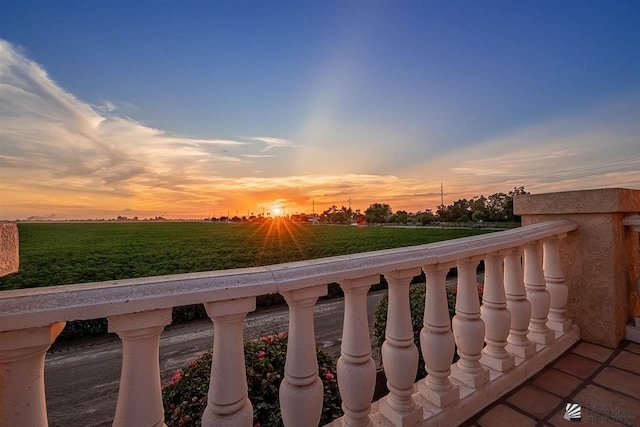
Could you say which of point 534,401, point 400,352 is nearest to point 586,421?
point 534,401

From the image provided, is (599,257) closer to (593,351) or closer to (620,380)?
(593,351)

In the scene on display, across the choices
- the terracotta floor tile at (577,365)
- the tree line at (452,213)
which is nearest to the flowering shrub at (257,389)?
the terracotta floor tile at (577,365)

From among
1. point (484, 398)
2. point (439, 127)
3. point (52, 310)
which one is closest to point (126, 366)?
point (52, 310)

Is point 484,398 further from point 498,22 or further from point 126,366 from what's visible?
point 498,22

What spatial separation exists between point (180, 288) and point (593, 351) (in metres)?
2.93

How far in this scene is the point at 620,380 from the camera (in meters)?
1.85

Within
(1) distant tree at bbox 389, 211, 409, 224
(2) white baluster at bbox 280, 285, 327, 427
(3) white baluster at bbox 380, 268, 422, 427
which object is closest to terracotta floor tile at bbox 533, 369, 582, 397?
(3) white baluster at bbox 380, 268, 422, 427

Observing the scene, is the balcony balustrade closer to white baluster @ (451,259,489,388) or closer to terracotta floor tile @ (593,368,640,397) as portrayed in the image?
white baluster @ (451,259,489,388)

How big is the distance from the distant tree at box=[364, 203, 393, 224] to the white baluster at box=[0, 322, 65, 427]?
7909 cm

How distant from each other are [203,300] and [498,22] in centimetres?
531

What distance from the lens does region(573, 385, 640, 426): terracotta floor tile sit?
1540 mm

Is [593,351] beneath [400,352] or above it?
beneath

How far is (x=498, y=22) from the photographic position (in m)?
4.16

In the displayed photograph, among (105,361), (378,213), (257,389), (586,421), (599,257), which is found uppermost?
(378,213)
